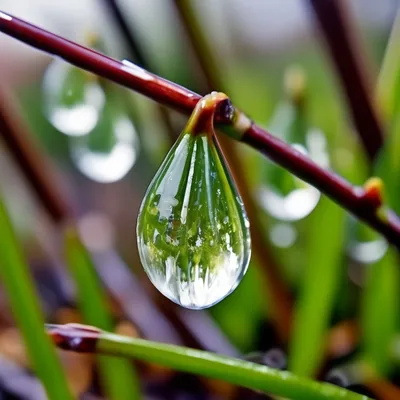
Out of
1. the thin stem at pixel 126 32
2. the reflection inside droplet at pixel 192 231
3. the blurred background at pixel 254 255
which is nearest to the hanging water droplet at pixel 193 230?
the reflection inside droplet at pixel 192 231

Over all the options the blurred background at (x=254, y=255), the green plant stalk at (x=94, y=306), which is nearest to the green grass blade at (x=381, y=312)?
the blurred background at (x=254, y=255)

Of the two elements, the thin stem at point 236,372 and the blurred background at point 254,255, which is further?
the blurred background at point 254,255

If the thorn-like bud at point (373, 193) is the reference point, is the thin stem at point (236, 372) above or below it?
below

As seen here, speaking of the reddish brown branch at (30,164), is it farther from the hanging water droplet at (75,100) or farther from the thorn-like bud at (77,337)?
the thorn-like bud at (77,337)

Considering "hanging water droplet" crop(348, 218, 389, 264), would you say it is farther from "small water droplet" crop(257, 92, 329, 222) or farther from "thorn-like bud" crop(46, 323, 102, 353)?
"thorn-like bud" crop(46, 323, 102, 353)

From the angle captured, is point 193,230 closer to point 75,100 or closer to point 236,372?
point 236,372

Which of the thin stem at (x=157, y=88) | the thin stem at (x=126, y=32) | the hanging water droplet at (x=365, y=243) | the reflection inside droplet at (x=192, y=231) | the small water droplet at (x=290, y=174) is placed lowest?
the reflection inside droplet at (x=192, y=231)

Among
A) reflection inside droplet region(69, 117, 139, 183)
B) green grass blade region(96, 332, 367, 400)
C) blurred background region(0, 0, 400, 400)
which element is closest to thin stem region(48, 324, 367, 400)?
green grass blade region(96, 332, 367, 400)
